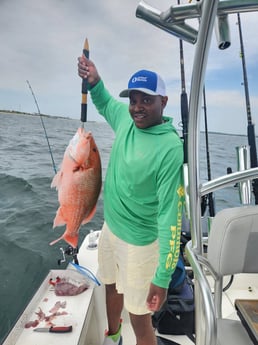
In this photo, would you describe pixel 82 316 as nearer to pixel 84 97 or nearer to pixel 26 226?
pixel 84 97

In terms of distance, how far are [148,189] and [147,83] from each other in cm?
47

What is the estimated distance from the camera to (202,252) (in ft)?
2.29

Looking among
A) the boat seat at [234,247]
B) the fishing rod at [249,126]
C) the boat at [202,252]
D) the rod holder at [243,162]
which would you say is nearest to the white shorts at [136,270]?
the boat at [202,252]

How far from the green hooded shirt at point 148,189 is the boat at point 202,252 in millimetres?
172

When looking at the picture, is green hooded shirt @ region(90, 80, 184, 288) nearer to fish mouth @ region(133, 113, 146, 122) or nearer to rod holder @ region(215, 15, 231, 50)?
fish mouth @ region(133, 113, 146, 122)

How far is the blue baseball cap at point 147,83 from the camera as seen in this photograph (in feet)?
4.08

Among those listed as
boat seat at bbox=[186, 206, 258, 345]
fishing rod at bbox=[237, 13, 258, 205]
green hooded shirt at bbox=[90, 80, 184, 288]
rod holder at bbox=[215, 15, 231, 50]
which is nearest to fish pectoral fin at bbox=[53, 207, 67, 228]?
green hooded shirt at bbox=[90, 80, 184, 288]

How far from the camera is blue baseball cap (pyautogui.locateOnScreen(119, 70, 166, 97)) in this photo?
124cm

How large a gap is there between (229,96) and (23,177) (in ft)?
15.8

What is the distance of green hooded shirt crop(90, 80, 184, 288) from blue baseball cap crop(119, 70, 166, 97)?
0.51 ft

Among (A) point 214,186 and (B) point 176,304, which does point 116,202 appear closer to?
(A) point 214,186

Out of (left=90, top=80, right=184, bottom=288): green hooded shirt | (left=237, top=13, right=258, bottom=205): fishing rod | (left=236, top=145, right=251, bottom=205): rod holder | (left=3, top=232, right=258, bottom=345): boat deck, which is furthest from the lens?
(left=237, top=13, right=258, bottom=205): fishing rod

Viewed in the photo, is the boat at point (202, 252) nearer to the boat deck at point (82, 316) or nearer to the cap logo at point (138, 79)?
the boat deck at point (82, 316)

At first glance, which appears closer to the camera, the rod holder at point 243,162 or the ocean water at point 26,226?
the rod holder at point 243,162
